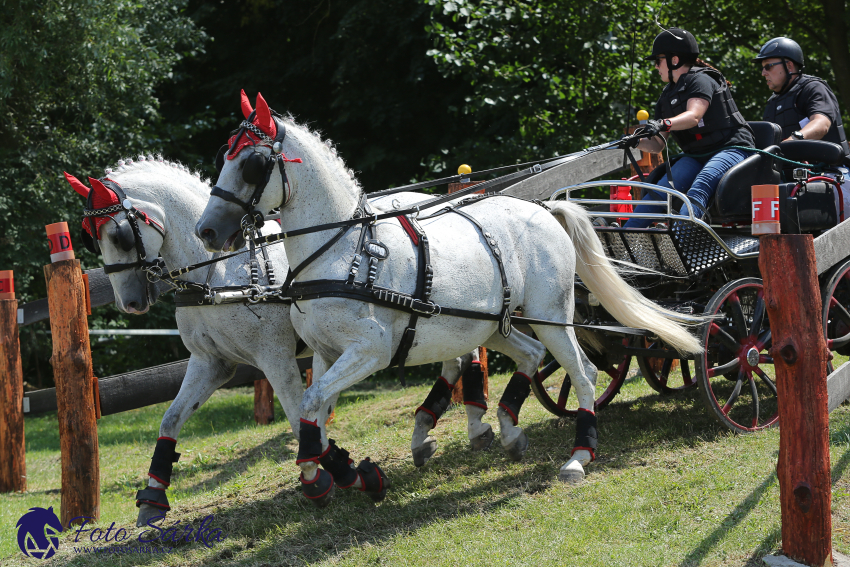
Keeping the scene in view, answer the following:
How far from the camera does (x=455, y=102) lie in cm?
1083

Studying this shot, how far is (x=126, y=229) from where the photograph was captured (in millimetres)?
4086

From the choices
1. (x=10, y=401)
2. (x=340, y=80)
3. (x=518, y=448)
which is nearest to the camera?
(x=518, y=448)

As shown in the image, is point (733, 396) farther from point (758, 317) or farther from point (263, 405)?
point (263, 405)

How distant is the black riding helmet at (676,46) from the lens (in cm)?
526

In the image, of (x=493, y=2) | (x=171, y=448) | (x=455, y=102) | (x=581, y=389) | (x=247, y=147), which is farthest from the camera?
(x=455, y=102)

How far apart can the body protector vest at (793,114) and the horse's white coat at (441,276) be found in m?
2.09


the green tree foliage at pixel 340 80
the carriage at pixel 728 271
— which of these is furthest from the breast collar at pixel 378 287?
the green tree foliage at pixel 340 80

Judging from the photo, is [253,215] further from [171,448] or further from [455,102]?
[455,102]

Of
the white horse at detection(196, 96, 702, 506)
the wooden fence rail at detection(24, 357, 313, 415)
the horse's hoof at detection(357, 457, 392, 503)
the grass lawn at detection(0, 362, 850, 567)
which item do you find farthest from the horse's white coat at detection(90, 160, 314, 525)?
the wooden fence rail at detection(24, 357, 313, 415)

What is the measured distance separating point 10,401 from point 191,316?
285 cm

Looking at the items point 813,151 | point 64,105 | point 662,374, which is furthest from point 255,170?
point 64,105

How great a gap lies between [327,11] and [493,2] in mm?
2908

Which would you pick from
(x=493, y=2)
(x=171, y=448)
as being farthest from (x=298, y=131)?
(x=493, y=2)

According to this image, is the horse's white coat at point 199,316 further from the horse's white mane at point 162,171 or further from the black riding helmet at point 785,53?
the black riding helmet at point 785,53
